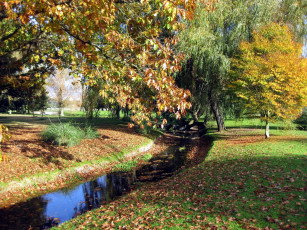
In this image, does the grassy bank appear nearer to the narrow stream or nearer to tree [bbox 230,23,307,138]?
the narrow stream

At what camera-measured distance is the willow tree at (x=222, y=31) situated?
1727 cm

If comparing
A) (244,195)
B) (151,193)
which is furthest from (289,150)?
(151,193)

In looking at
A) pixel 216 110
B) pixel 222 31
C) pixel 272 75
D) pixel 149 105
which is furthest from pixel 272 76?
pixel 149 105

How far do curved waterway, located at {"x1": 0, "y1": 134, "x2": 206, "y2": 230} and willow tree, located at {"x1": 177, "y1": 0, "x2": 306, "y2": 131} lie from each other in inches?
307

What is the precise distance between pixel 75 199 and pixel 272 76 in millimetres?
12793

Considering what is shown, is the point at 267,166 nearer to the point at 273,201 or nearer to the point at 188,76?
the point at 273,201

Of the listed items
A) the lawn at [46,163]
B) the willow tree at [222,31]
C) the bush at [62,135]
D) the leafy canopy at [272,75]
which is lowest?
the lawn at [46,163]

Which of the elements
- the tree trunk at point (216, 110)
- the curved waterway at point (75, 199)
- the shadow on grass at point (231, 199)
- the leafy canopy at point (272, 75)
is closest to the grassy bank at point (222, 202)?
the shadow on grass at point (231, 199)

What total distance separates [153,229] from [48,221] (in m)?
3.93

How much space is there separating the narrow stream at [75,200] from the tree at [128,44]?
12.8ft

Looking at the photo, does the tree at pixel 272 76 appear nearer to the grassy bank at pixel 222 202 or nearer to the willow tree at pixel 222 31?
the willow tree at pixel 222 31

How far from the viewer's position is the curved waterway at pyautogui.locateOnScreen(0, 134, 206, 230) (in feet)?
24.3

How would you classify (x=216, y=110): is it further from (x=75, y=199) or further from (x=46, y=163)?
(x=75, y=199)

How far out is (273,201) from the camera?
5953 millimetres
